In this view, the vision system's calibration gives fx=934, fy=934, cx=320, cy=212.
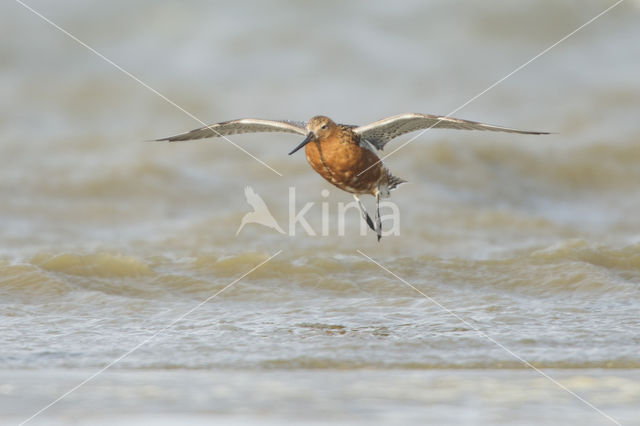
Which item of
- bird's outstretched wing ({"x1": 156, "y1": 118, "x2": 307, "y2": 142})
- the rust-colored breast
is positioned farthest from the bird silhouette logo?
the rust-colored breast

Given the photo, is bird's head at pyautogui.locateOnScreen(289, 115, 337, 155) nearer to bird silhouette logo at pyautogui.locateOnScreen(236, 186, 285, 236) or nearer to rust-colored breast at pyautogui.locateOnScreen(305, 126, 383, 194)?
rust-colored breast at pyautogui.locateOnScreen(305, 126, 383, 194)

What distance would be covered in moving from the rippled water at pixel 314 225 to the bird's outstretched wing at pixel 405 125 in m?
1.22

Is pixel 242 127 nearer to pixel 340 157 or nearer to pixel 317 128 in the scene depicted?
pixel 317 128

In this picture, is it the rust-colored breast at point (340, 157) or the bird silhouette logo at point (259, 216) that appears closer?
the rust-colored breast at point (340, 157)

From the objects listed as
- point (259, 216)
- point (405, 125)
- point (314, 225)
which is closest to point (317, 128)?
point (405, 125)

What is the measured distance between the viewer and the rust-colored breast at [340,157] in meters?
7.50

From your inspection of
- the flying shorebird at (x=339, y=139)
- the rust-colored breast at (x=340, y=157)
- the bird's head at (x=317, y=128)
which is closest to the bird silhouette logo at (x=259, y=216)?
the flying shorebird at (x=339, y=139)

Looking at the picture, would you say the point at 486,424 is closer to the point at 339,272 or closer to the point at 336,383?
the point at 336,383

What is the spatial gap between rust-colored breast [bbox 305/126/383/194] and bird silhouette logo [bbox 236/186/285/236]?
7.42ft

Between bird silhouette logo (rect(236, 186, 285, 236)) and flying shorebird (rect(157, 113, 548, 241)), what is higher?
flying shorebird (rect(157, 113, 548, 241))

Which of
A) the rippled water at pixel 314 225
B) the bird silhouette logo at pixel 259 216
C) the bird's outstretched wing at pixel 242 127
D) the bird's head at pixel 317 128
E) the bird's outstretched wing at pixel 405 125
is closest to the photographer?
the rippled water at pixel 314 225

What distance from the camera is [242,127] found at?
7.91m

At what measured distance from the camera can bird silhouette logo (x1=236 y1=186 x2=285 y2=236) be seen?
10031mm

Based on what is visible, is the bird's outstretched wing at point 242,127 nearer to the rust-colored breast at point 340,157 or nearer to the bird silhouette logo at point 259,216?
the rust-colored breast at point 340,157
